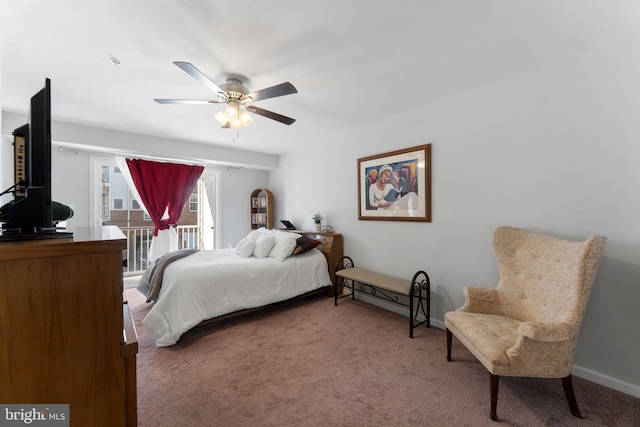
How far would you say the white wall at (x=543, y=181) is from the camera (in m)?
1.83

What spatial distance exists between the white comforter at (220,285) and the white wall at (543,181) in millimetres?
1066

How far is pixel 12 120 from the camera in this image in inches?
123

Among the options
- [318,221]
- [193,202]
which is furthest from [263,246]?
[193,202]

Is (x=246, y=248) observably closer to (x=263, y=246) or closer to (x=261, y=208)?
(x=263, y=246)

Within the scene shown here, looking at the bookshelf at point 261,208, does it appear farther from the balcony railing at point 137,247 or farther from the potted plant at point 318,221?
the balcony railing at point 137,247

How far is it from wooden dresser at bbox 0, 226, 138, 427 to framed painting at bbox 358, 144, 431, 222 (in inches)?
110

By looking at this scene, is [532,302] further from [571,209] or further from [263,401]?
[263,401]

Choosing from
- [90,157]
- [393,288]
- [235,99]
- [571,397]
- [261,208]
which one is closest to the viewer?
[571,397]

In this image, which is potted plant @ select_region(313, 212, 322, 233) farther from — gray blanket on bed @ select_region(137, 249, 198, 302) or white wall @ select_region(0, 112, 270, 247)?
gray blanket on bed @ select_region(137, 249, 198, 302)

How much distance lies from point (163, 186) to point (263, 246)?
7.43ft

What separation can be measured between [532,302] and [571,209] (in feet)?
2.64

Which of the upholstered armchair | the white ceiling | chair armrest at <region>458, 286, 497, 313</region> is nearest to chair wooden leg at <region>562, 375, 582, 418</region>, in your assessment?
the upholstered armchair

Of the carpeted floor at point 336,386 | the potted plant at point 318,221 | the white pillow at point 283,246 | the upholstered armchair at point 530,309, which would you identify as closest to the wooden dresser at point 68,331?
the carpeted floor at point 336,386

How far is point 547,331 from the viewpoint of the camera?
1520mm
